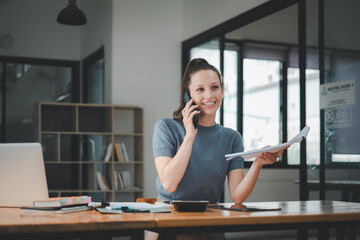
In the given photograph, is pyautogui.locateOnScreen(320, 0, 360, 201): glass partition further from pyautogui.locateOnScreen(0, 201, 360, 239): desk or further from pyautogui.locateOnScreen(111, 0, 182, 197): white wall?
pyautogui.locateOnScreen(111, 0, 182, 197): white wall

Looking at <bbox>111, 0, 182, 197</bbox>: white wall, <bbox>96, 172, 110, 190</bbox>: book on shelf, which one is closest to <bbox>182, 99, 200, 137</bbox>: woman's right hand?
<bbox>96, 172, 110, 190</bbox>: book on shelf

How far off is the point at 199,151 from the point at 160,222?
758 millimetres

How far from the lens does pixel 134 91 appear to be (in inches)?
250

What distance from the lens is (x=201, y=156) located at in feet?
7.39

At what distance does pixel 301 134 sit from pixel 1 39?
6183 millimetres

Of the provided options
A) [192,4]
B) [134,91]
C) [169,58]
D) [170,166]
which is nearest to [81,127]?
[134,91]

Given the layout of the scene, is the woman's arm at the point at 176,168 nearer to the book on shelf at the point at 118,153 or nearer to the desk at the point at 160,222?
the desk at the point at 160,222

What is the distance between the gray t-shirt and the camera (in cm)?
220

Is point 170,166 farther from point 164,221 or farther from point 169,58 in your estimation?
point 169,58

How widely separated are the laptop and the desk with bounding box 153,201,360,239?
74 cm

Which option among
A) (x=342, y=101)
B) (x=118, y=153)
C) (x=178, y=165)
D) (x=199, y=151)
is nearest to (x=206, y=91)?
(x=199, y=151)

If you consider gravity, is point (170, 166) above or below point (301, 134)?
below

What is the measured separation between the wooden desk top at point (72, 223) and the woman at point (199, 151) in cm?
53

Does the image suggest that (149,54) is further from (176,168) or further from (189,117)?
(176,168)
